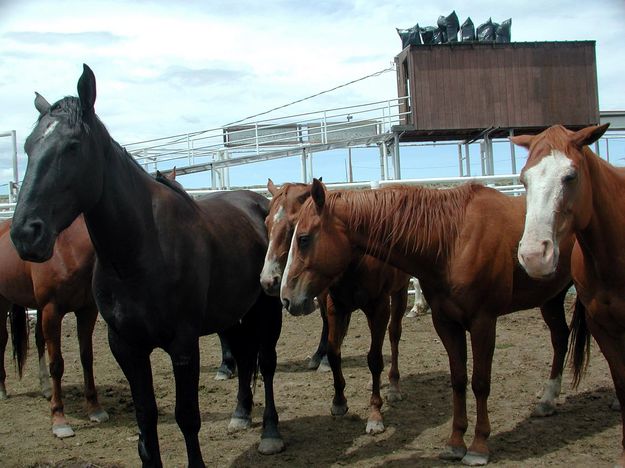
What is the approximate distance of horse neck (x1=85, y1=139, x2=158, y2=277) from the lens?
3.19 m

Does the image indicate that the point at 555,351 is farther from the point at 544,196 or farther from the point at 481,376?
the point at 544,196

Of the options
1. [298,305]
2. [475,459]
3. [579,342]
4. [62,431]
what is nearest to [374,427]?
[475,459]

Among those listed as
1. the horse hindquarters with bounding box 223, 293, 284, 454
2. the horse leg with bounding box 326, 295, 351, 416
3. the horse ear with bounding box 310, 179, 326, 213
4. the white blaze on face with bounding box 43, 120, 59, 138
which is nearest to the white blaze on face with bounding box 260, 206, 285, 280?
the horse ear with bounding box 310, 179, 326, 213

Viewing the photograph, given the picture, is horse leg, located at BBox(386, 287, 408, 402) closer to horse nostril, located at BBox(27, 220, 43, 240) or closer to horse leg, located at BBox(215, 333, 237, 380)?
horse leg, located at BBox(215, 333, 237, 380)

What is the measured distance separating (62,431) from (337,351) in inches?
90.9

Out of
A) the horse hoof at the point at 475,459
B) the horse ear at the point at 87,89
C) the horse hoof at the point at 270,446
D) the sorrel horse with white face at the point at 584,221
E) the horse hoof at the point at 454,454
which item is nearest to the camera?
the horse ear at the point at 87,89

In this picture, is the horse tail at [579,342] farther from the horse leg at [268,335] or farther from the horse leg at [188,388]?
the horse leg at [188,388]

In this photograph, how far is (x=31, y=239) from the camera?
8.66ft

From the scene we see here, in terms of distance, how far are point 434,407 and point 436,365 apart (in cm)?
128

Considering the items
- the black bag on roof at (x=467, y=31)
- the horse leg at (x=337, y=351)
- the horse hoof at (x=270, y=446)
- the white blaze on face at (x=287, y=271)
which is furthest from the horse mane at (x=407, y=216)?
the black bag on roof at (x=467, y=31)

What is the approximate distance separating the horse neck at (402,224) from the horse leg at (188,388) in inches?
51.4

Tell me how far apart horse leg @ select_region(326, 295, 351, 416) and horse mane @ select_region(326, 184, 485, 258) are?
117 cm

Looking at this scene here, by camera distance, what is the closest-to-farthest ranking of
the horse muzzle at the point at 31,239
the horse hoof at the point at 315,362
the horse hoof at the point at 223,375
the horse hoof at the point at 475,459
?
the horse muzzle at the point at 31,239 < the horse hoof at the point at 475,459 < the horse hoof at the point at 223,375 < the horse hoof at the point at 315,362

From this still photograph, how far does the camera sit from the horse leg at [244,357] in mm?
4844
